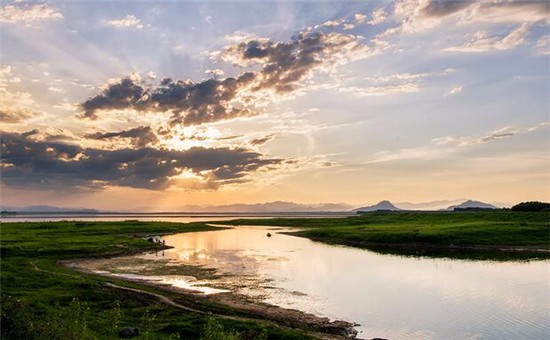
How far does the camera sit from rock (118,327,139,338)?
29.2 meters

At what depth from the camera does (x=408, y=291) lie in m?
48.8

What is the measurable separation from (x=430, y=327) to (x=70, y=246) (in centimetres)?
7292

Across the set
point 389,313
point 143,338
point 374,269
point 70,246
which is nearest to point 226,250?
point 70,246

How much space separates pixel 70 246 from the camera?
84688mm

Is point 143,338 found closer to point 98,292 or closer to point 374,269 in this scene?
point 98,292

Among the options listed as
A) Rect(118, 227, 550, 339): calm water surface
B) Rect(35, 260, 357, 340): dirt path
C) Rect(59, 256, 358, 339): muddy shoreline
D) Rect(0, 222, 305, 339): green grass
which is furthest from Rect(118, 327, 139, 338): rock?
Rect(118, 227, 550, 339): calm water surface

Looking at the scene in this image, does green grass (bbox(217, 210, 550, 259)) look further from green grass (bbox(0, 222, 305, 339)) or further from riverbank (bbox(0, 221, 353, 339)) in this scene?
green grass (bbox(0, 222, 305, 339))

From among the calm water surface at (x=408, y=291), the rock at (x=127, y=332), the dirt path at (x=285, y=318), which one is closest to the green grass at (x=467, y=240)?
the calm water surface at (x=408, y=291)

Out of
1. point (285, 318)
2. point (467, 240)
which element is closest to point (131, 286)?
point (285, 318)

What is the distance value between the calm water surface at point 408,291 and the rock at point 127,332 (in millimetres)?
16349

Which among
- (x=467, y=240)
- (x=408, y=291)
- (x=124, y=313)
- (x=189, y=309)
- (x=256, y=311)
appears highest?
(x=467, y=240)

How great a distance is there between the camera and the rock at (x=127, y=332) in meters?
29.2

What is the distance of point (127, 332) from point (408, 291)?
32.0 m

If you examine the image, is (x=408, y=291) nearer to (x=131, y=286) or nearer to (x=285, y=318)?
(x=285, y=318)
